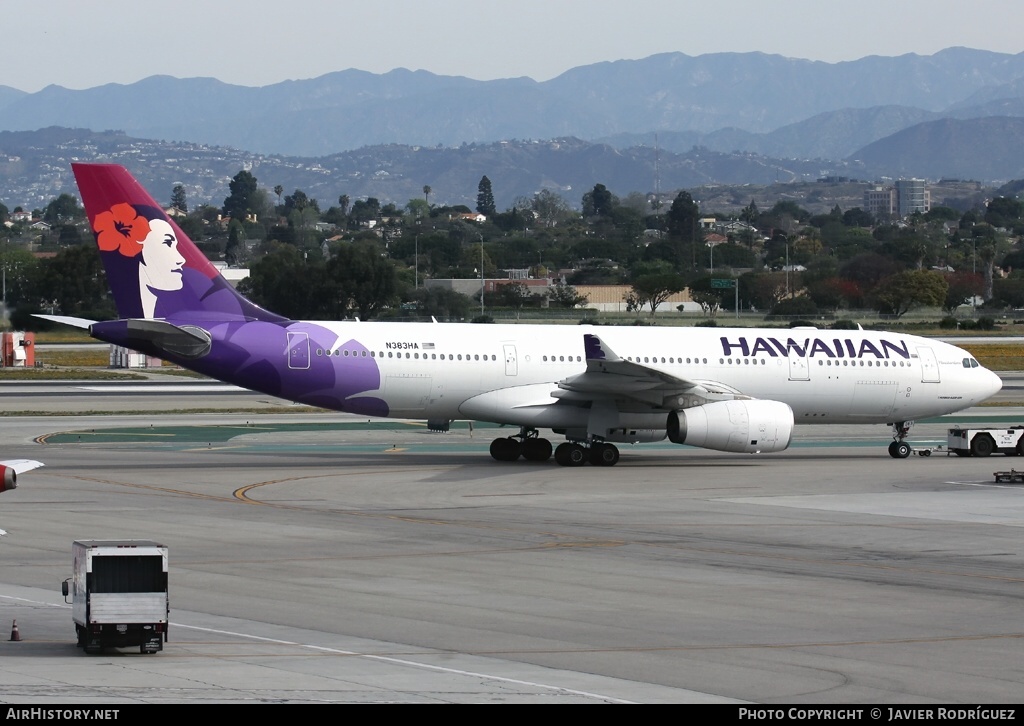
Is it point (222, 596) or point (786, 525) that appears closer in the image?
point (222, 596)

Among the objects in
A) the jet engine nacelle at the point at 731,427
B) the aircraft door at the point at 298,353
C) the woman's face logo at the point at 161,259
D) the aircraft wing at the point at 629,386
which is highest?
the woman's face logo at the point at 161,259

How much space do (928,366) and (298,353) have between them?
17945 millimetres

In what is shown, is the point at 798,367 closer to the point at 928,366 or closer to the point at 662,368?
the point at 662,368

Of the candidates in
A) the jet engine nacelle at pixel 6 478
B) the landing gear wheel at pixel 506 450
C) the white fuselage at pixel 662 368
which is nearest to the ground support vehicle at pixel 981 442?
the white fuselage at pixel 662 368

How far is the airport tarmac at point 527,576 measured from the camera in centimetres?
1372

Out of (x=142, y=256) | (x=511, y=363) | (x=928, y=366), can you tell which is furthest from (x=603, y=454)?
(x=142, y=256)

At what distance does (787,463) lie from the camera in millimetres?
38562

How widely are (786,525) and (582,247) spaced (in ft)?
515

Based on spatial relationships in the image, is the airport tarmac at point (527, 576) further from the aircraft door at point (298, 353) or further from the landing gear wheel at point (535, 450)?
the aircraft door at point (298, 353)

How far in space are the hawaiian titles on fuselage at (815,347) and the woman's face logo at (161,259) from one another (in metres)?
14.6

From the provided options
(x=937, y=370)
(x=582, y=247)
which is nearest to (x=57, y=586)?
(x=937, y=370)

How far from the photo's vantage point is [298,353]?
1363 inches

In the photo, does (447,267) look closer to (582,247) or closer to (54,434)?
(582,247)
